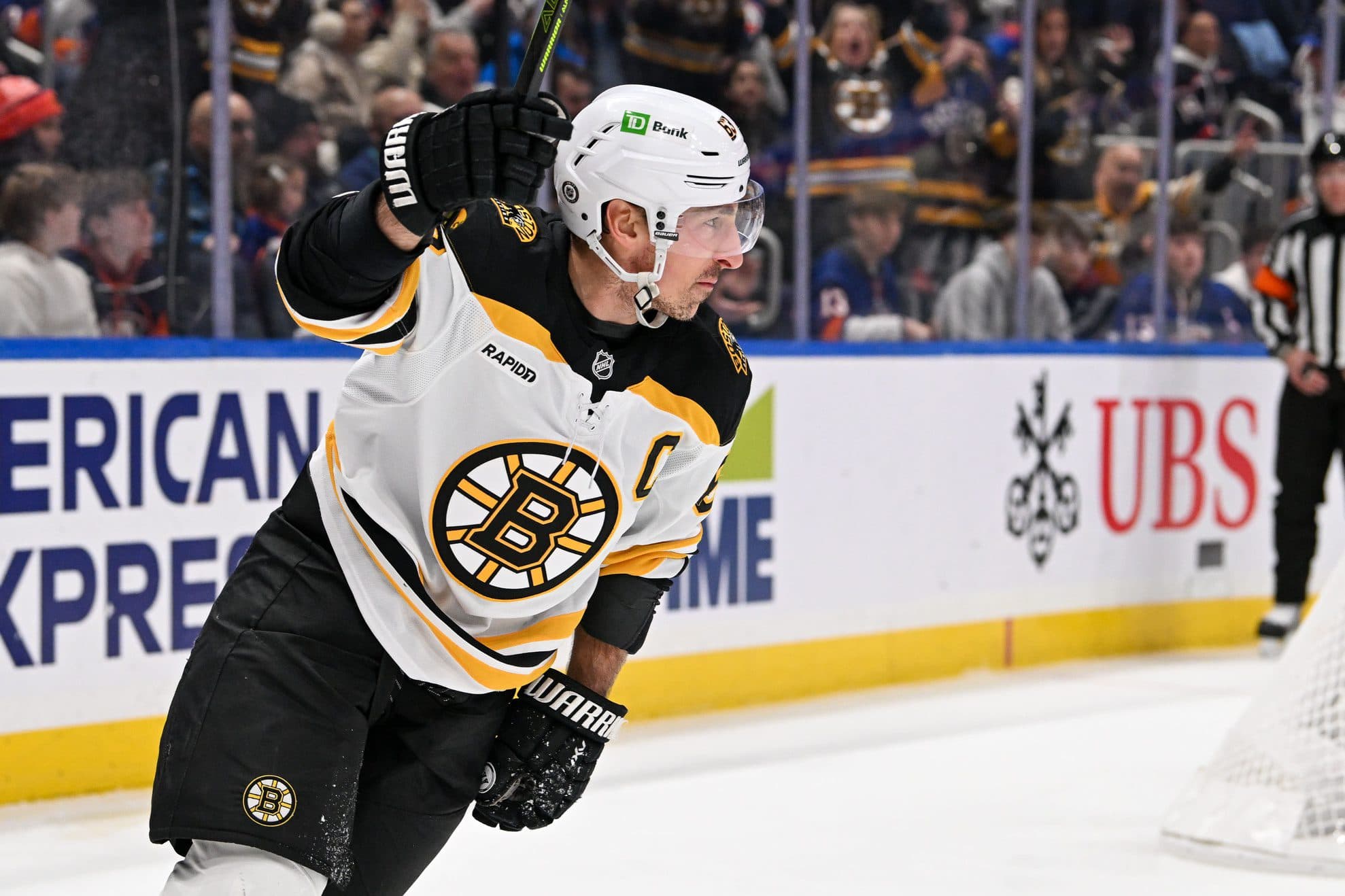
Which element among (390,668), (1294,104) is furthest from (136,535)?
(1294,104)

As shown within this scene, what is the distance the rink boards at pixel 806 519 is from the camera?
3656 mm

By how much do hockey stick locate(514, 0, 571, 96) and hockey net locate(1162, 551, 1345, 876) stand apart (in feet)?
7.43

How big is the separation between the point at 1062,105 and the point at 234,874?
474cm

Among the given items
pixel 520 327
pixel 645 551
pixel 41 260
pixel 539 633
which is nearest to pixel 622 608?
pixel 645 551

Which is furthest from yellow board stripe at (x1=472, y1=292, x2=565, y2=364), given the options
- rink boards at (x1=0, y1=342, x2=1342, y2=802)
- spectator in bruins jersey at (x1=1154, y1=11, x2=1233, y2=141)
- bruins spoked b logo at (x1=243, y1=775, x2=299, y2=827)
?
spectator in bruins jersey at (x1=1154, y1=11, x2=1233, y2=141)

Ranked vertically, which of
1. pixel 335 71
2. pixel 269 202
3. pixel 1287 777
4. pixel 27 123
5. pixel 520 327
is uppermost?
pixel 335 71

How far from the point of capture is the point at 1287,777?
11.2 feet

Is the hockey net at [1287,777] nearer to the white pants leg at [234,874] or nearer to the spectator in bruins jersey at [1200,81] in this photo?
the white pants leg at [234,874]

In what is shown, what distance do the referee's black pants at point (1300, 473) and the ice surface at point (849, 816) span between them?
99cm

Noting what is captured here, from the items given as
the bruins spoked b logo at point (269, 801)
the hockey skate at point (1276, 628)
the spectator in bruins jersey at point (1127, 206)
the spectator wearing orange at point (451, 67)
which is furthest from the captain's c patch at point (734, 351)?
the hockey skate at point (1276, 628)

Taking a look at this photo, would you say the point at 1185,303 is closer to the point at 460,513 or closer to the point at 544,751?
the point at 544,751

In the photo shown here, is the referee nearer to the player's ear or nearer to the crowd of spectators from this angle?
the crowd of spectators

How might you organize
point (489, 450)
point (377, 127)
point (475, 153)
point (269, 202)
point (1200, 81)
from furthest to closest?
point (1200, 81) < point (377, 127) < point (269, 202) < point (489, 450) < point (475, 153)

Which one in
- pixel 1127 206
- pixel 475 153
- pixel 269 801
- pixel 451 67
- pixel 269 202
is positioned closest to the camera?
pixel 475 153
